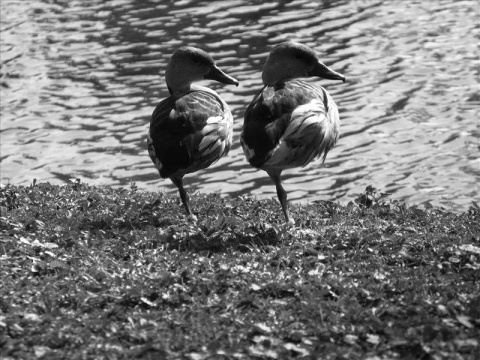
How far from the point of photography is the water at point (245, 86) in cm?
1341

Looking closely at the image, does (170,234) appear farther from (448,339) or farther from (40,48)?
(40,48)

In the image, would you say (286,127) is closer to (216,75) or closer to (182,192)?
(182,192)

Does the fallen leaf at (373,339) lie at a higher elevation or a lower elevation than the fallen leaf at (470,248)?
higher

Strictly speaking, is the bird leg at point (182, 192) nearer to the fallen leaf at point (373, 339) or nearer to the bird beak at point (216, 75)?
the bird beak at point (216, 75)

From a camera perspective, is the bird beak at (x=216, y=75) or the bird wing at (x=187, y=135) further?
the bird beak at (x=216, y=75)

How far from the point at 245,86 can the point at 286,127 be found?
789 cm

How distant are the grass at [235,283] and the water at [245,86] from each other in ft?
11.3

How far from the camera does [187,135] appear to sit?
364 inches

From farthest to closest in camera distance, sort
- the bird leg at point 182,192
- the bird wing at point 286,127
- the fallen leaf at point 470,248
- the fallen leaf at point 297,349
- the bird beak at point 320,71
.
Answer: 1. the bird beak at point 320,71
2. the bird leg at point 182,192
3. the bird wing at point 286,127
4. the fallen leaf at point 470,248
5. the fallen leaf at point 297,349

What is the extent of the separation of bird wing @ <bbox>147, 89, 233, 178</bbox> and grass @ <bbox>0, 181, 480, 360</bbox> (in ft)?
2.01

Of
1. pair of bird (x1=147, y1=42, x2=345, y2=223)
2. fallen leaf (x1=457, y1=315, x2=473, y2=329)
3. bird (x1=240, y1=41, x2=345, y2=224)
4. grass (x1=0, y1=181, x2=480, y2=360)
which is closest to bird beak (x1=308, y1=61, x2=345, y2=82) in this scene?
pair of bird (x1=147, y1=42, x2=345, y2=223)

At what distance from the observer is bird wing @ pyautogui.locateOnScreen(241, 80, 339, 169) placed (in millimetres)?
8820

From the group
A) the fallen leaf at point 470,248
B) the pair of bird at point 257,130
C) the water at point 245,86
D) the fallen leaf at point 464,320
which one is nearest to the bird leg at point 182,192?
the pair of bird at point 257,130

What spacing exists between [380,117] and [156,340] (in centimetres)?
940
